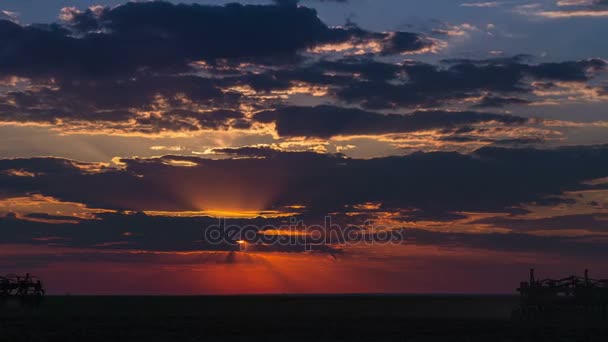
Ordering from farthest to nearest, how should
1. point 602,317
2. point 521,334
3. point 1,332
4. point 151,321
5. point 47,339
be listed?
point 602,317, point 151,321, point 521,334, point 1,332, point 47,339

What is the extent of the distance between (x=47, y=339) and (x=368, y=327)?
20.9 metres

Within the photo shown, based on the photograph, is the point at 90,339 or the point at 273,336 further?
the point at 273,336

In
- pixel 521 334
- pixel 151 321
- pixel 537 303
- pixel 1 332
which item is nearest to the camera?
pixel 1 332

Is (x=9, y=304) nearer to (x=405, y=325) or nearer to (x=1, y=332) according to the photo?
(x=1, y=332)

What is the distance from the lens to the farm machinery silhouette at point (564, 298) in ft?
211

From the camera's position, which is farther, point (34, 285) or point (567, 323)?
point (34, 285)

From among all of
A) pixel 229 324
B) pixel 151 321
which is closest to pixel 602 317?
pixel 229 324

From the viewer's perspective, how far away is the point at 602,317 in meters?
63.2

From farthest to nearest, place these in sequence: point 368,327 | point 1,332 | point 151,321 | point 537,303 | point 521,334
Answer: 1. point 537,303
2. point 151,321
3. point 368,327
4. point 521,334
5. point 1,332

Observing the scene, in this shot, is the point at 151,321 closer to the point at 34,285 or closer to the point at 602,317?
the point at 34,285

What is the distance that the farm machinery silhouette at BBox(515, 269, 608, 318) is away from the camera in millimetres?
64250

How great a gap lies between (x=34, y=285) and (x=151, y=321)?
2678 centimetres

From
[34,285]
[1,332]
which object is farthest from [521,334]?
[34,285]

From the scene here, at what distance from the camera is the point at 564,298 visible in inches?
2621
